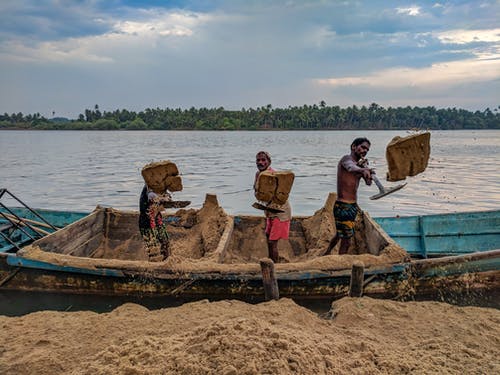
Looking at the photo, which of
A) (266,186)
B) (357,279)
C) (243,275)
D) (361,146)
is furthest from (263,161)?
(357,279)

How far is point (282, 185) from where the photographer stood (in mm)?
5125

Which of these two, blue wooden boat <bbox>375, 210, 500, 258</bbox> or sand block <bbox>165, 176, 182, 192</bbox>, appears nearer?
sand block <bbox>165, 176, 182, 192</bbox>

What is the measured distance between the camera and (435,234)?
6.68 metres

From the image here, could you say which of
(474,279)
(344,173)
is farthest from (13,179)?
(474,279)

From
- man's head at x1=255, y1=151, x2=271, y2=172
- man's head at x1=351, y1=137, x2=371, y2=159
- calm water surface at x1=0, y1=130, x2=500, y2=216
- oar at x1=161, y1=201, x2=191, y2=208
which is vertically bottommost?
calm water surface at x1=0, y1=130, x2=500, y2=216

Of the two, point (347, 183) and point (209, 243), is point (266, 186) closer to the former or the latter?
point (347, 183)

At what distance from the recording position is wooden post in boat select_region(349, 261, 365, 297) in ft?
14.9

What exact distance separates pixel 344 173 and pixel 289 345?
8.94 feet

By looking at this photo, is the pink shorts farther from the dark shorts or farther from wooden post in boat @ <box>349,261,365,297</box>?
wooden post in boat @ <box>349,261,365,297</box>

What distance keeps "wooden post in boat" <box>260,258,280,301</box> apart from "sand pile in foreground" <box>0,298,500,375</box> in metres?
0.15

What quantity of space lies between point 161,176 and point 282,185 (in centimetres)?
162

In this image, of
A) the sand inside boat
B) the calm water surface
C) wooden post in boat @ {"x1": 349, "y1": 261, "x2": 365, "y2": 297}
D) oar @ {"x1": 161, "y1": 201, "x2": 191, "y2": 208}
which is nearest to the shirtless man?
the sand inside boat

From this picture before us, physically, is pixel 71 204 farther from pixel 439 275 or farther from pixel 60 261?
pixel 439 275

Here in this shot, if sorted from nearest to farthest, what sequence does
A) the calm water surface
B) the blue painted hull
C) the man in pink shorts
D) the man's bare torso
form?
the blue painted hull < the man's bare torso < the man in pink shorts < the calm water surface
